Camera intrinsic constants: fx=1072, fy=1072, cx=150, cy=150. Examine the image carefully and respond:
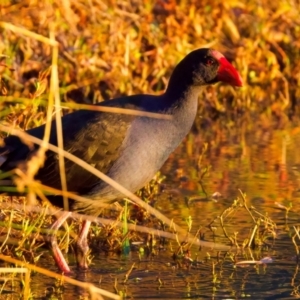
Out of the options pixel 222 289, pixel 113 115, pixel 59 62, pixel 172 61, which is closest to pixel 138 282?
pixel 222 289

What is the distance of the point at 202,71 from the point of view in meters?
6.11

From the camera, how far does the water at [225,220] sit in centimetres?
513

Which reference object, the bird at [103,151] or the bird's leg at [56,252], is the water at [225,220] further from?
the bird at [103,151]

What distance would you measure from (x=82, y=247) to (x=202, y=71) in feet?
A: 4.12

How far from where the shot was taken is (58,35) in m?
8.94

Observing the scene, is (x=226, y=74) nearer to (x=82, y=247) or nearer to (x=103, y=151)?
(x=103, y=151)

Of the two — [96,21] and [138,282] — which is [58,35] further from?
[138,282]

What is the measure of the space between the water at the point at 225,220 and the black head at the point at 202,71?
30.4 inches

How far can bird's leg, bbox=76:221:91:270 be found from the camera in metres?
5.57

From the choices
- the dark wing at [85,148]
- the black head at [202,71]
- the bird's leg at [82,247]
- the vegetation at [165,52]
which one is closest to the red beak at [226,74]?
the black head at [202,71]

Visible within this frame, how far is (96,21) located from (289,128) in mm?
1925

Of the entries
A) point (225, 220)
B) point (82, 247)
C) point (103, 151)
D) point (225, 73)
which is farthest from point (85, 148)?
point (225, 220)

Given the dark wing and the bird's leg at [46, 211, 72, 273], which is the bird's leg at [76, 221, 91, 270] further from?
the dark wing

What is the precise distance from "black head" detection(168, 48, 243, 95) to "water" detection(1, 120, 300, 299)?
77 centimetres
